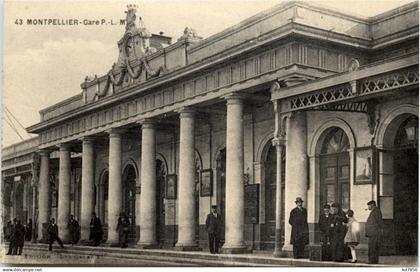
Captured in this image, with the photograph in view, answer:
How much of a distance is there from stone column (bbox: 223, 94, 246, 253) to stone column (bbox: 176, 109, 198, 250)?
8.90 ft

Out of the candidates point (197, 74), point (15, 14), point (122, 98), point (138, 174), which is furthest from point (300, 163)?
point (138, 174)

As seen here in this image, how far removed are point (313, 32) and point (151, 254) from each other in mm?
9116

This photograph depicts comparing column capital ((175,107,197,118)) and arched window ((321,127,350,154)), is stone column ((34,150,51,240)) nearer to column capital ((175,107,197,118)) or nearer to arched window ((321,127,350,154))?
column capital ((175,107,197,118))

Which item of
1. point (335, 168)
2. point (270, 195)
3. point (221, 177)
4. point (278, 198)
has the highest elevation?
point (335, 168)

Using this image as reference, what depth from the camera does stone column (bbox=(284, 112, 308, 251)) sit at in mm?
18438

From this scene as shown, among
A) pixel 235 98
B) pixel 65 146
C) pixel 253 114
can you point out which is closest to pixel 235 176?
pixel 235 98

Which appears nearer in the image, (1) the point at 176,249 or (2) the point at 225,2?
(2) the point at 225,2

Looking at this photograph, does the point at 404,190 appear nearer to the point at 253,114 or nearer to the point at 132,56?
the point at 253,114

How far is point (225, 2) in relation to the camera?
57.7 feet

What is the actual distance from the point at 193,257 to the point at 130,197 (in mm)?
12445

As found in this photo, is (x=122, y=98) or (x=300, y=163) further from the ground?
(x=122, y=98)

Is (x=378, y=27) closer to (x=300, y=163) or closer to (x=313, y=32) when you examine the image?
(x=313, y=32)

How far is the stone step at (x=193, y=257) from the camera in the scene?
16.9m

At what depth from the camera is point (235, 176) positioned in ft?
67.8
